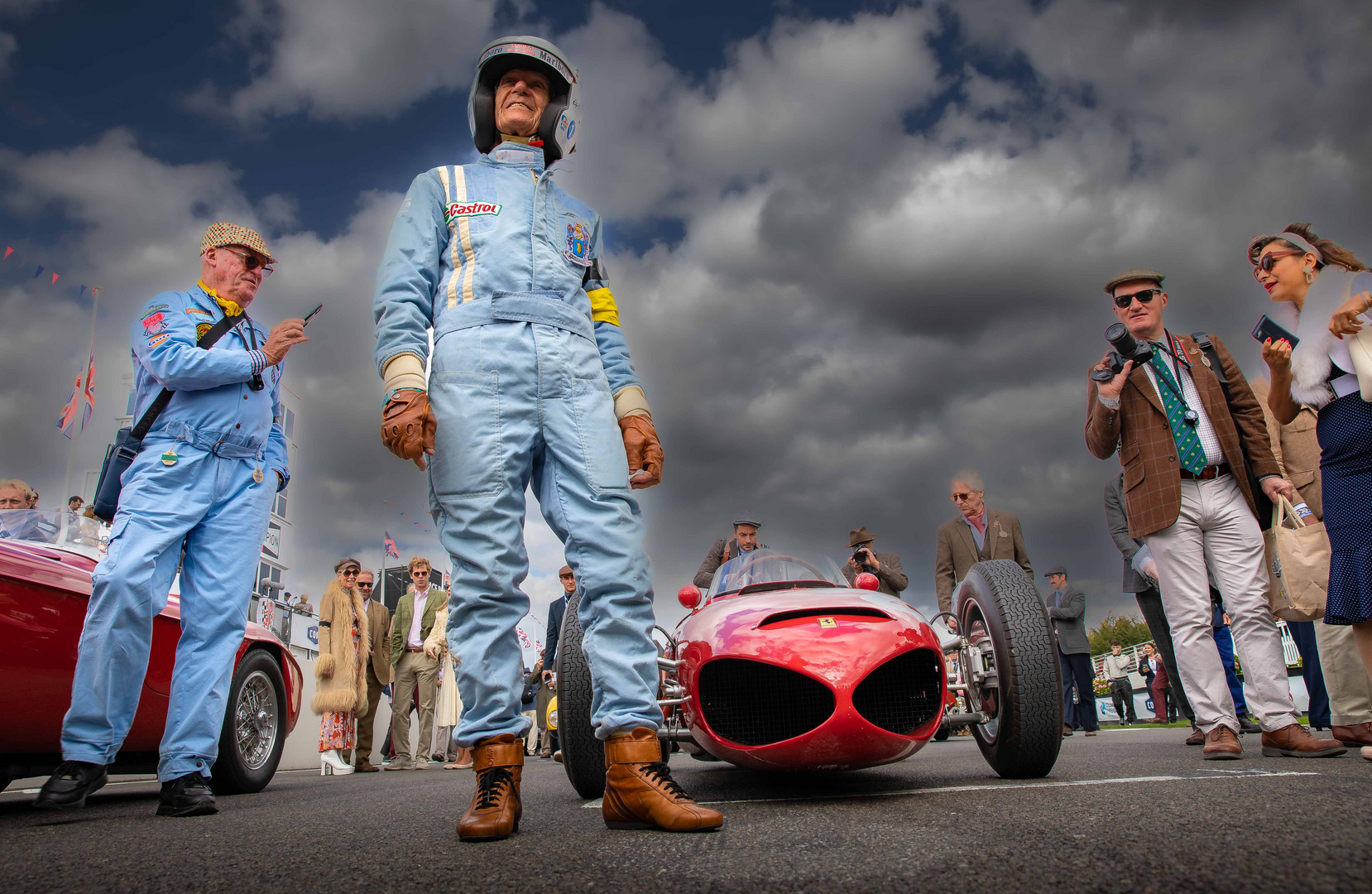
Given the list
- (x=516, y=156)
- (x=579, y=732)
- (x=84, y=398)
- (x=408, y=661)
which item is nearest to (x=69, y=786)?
(x=579, y=732)

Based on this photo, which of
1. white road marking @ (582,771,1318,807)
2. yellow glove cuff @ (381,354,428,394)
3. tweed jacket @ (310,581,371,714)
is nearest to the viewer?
yellow glove cuff @ (381,354,428,394)

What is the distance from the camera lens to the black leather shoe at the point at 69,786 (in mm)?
2744

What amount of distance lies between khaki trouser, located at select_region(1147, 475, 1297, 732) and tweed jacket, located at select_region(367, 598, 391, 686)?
7.05 m

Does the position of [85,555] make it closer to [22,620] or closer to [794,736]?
[22,620]

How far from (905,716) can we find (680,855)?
1335mm

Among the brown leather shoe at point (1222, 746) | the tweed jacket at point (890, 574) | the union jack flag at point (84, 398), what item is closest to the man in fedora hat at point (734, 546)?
the tweed jacket at point (890, 574)

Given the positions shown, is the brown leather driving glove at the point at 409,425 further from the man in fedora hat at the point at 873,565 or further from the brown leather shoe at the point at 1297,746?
the man in fedora hat at the point at 873,565

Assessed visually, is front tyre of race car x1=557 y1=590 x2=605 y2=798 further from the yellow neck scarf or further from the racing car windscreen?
the yellow neck scarf

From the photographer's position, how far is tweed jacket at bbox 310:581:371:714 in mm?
7070

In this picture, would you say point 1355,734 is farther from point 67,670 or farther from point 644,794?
point 67,670

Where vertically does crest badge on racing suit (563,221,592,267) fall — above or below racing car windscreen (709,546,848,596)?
above

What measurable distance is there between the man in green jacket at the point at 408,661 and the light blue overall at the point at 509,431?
660 centimetres

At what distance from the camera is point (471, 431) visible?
7.42 feet

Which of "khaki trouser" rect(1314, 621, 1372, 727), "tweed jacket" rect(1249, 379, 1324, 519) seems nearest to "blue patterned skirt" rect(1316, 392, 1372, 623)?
"khaki trouser" rect(1314, 621, 1372, 727)
